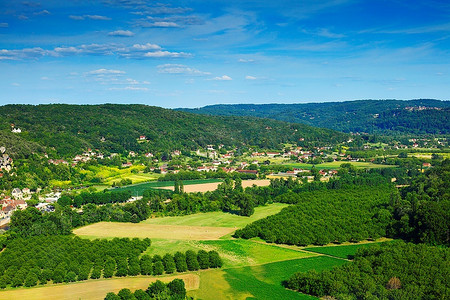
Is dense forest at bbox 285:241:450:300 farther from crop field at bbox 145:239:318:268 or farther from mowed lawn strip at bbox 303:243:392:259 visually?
crop field at bbox 145:239:318:268

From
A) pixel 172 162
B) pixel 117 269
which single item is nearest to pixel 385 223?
pixel 117 269

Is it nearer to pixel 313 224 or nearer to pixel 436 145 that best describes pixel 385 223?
pixel 313 224

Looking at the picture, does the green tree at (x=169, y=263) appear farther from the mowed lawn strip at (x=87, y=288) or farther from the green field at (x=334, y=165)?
the green field at (x=334, y=165)

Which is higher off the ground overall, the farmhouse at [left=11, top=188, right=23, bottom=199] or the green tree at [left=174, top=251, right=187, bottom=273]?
the farmhouse at [left=11, top=188, right=23, bottom=199]

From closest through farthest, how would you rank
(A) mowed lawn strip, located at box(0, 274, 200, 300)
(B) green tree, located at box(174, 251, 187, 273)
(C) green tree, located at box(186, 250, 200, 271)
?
(A) mowed lawn strip, located at box(0, 274, 200, 300) → (B) green tree, located at box(174, 251, 187, 273) → (C) green tree, located at box(186, 250, 200, 271)

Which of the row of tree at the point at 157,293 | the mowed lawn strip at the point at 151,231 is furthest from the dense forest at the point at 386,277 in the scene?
the mowed lawn strip at the point at 151,231

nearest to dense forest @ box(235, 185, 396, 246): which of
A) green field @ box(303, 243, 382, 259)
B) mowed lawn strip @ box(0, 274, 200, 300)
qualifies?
green field @ box(303, 243, 382, 259)

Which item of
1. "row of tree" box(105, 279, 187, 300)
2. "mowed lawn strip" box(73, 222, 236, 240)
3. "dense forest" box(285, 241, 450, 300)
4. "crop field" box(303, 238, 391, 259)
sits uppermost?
"dense forest" box(285, 241, 450, 300)
